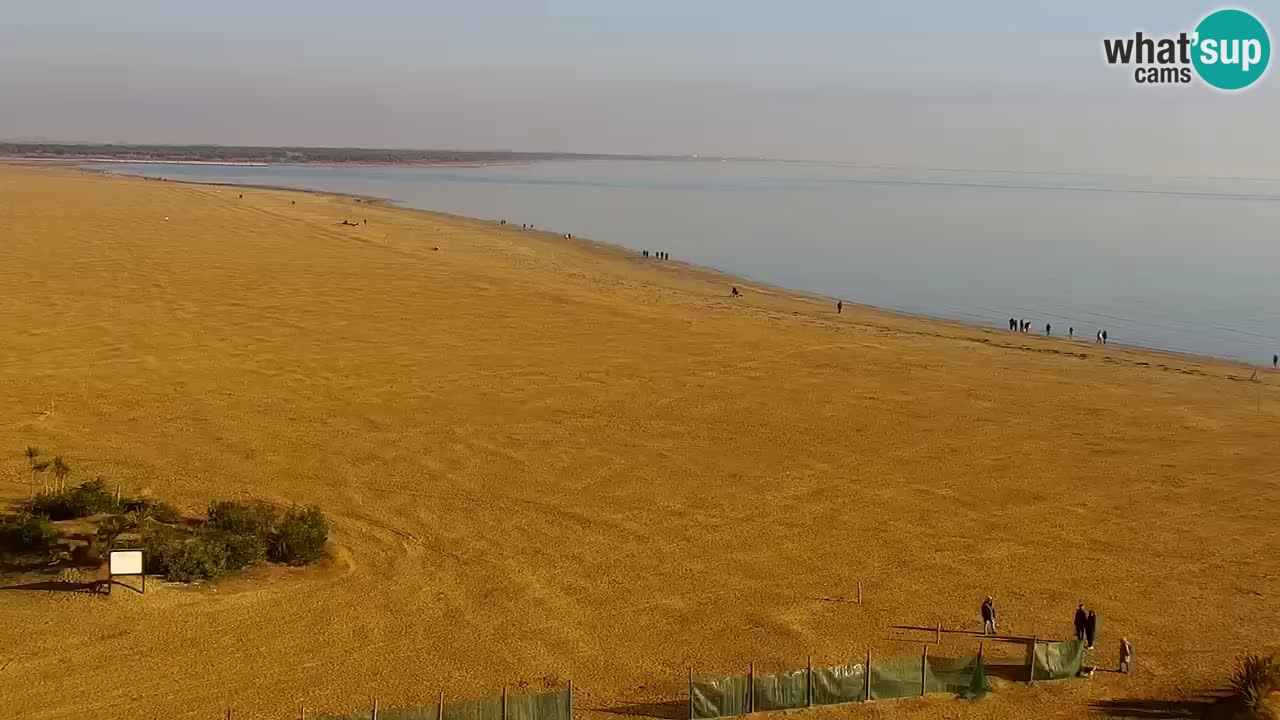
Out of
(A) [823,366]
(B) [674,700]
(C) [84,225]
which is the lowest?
(B) [674,700]

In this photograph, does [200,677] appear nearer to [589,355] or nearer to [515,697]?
[515,697]

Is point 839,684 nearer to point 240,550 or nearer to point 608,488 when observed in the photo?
point 608,488

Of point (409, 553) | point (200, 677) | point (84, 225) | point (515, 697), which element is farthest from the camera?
point (84, 225)

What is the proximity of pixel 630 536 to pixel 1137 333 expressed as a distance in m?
44.3

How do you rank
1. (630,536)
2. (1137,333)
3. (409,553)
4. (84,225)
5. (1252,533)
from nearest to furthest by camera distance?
(409,553)
(630,536)
(1252,533)
(1137,333)
(84,225)

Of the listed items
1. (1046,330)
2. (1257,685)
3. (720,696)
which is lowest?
(720,696)

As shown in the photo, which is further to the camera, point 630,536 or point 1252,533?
point 1252,533

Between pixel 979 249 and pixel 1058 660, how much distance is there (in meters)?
88.0

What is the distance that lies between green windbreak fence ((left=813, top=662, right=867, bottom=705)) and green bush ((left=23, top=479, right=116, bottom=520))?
46.5 ft

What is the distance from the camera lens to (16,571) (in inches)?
747

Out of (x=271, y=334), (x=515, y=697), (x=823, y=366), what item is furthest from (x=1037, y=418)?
(x=271, y=334)

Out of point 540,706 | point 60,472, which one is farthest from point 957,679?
point 60,472

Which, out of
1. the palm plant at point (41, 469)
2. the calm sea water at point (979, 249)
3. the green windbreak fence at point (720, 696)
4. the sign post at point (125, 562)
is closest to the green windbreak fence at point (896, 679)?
the green windbreak fence at point (720, 696)

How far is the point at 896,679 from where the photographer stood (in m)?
16.3
